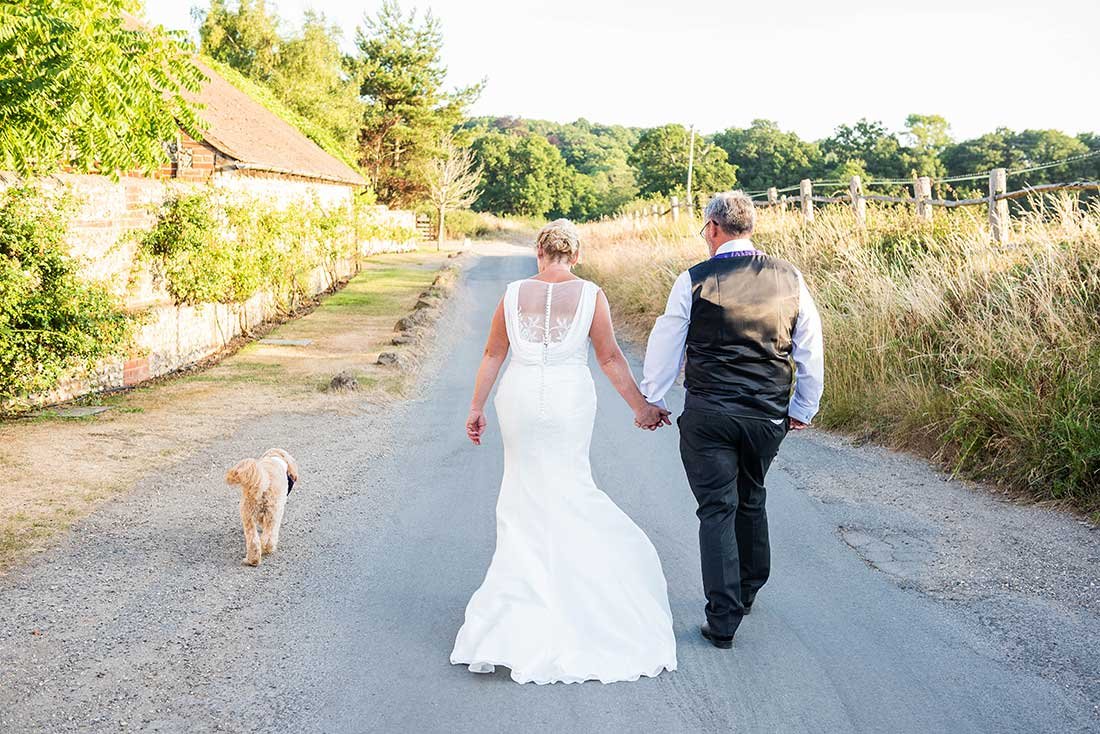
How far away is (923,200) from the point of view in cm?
1358

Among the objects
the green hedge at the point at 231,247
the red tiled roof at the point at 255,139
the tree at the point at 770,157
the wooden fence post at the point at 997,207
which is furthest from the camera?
the tree at the point at 770,157

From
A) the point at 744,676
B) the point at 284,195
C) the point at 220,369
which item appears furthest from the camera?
the point at 284,195

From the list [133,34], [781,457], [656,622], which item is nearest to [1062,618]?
[656,622]

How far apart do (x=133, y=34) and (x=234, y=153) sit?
38.7 ft

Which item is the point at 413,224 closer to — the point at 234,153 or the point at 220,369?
the point at 234,153

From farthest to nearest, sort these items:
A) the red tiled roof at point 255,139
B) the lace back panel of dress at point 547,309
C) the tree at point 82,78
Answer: the red tiled roof at point 255,139 → the tree at point 82,78 → the lace back panel of dress at point 547,309

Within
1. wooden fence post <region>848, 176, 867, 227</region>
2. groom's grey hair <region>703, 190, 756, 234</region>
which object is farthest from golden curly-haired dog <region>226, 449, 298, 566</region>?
wooden fence post <region>848, 176, 867, 227</region>

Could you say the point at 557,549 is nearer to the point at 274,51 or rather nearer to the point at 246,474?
the point at 246,474

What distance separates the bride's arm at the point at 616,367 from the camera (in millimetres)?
4895

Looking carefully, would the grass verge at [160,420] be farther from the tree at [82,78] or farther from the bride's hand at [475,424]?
the bride's hand at [475,424]

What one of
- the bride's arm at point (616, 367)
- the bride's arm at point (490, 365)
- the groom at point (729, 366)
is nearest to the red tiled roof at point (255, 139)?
the bride's arm at point (490, 365)

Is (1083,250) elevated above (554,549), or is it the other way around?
(1083,250)

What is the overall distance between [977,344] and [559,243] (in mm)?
5332

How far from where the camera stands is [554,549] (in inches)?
184
